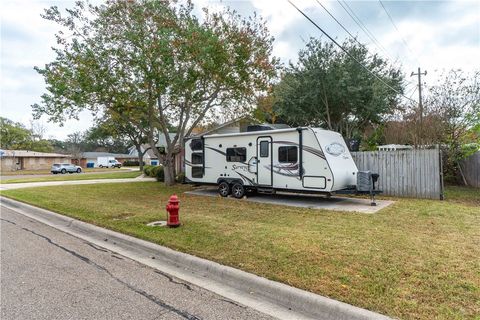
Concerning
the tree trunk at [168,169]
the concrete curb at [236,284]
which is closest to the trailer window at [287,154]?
the concrete curb at [236,284]

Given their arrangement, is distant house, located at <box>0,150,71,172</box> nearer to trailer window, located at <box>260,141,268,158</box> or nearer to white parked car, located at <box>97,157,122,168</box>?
white parked car, located at <box>97,157,122,168</box>

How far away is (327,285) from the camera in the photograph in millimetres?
3703

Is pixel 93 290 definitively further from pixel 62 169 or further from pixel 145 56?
pixel 62 169

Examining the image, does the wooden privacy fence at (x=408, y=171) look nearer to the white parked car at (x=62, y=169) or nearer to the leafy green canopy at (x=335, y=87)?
the leafy green canopy at (x=335, y=87)

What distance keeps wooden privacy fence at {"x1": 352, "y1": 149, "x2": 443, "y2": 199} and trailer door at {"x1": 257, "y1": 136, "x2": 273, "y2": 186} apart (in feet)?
13.7

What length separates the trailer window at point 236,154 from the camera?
1202cm

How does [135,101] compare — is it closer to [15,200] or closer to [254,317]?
[15,200]

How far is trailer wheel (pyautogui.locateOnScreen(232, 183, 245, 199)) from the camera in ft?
39.7

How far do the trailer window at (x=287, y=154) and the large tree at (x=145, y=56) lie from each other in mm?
4868

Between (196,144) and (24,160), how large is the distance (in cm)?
4660

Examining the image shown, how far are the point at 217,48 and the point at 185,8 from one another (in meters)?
2.61

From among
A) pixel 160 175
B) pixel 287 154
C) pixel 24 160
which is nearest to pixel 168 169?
pixel 160 175

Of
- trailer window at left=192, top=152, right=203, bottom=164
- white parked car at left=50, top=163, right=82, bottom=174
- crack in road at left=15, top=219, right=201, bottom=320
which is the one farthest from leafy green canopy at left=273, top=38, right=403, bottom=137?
white parked car at left=50, top=163, right=82, bottom=174

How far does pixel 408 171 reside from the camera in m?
11.8
